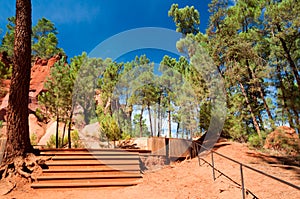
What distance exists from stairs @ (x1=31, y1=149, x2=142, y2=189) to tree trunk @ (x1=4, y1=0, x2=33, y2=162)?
0.74 metres

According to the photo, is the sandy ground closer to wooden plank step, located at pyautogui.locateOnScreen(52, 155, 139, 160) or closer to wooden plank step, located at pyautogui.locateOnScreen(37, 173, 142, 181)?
wooden plank step, located at pyautogui.locateOnScreen(37, 173, 142, 181)

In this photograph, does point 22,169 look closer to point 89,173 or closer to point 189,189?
point 89,173

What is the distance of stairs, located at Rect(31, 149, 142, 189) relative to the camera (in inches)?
183

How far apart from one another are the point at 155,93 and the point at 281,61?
1059cm

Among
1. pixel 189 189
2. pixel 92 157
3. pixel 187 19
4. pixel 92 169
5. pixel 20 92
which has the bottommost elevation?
pixel 189 189

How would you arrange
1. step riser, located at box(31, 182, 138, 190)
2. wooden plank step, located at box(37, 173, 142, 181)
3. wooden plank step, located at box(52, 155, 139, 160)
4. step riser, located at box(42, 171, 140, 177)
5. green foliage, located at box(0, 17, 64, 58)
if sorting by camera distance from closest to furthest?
step riser, located at box(31, 182, 138, 190) < wooden plank step, located at box(37, 173, 142, 181) < step riser, located at box(42, 171, 140, 177) < wooden plank step, located at box(52, 155, 139, 160) < green foliage, located at box(0, 17, 64, 58)

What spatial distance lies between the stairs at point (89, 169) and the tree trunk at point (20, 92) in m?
0.74

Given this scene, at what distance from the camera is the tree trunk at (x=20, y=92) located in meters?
4.99

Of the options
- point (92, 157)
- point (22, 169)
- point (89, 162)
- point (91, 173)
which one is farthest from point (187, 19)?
point (22, 169)

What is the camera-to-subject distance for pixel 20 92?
5.22 metres

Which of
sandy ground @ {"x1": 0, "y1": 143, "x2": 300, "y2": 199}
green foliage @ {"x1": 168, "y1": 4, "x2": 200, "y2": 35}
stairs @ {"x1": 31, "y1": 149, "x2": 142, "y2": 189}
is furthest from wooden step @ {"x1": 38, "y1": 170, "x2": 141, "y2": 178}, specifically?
green foliage @ {"x1": 168, "y1": 4, "x2": 200, "y2": 35}

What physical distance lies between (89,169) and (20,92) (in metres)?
2.74

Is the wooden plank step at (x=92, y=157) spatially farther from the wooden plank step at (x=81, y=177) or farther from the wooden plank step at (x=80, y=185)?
the wooden plank step at (x=80, y=185)

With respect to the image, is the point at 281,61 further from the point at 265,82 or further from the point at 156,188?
the point at 156,188
